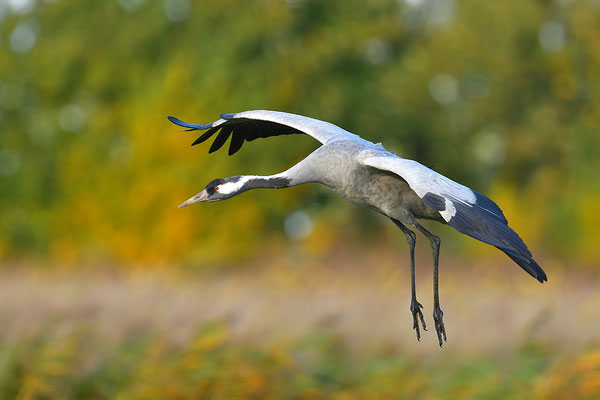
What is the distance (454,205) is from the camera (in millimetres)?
3646

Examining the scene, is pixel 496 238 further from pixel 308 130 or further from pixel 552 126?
pixel 552 126

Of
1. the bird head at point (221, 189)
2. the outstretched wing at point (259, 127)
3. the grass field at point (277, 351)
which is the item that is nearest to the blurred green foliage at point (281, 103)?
the grass field at point (277, 351)

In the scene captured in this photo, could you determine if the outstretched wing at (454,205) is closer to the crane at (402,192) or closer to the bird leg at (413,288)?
the crane at (402,192)

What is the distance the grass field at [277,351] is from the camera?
8984mm

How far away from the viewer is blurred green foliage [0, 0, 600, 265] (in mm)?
25047

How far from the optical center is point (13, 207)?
94.8 ft

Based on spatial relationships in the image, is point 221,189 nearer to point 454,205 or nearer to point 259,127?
point 454,205

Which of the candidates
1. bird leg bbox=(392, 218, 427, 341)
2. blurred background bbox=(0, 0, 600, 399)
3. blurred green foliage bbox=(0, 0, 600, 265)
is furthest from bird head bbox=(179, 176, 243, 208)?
blurred green foliage bbox=(0, 0, 600, 265)

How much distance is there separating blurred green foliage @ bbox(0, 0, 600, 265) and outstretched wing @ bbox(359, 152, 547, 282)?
19965mm

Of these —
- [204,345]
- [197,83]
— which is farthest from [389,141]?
[204,345]

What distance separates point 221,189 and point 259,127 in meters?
1.35

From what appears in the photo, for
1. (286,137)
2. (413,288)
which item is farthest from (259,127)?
(286,137)

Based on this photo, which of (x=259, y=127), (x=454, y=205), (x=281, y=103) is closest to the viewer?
(x=454, y=205)

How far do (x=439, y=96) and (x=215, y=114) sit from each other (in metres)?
11.7
